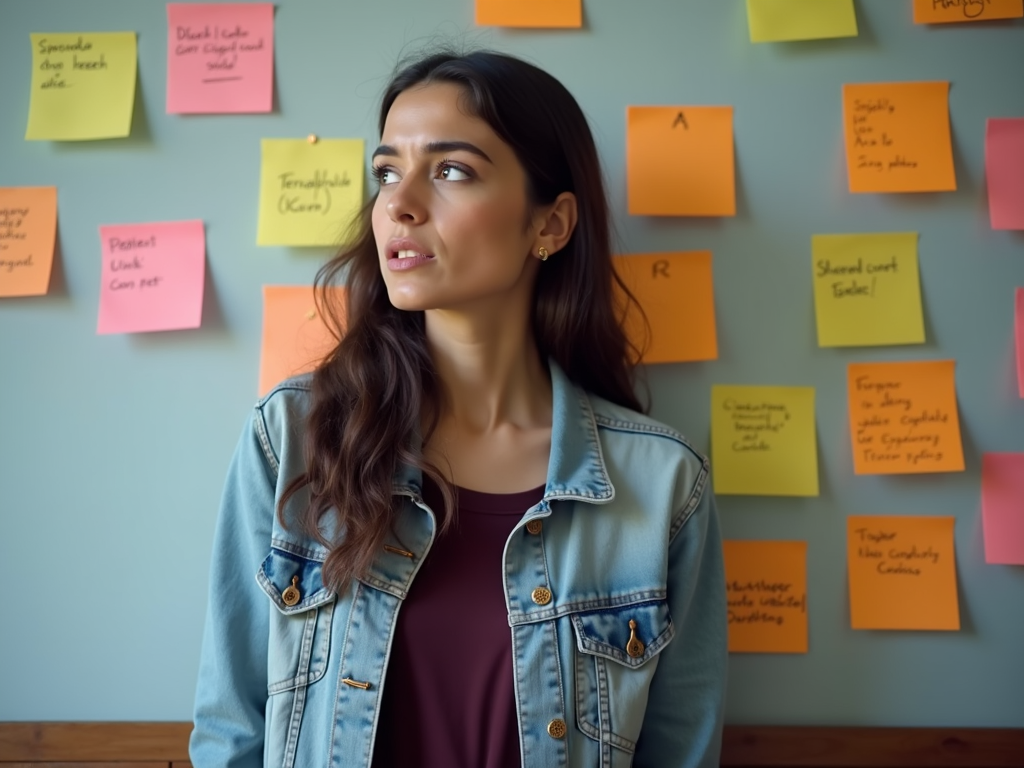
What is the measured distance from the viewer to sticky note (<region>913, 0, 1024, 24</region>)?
1.19 m

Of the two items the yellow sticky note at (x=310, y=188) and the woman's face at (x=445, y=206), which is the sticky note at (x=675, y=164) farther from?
the yellow sticky note at (x=310, y=188)

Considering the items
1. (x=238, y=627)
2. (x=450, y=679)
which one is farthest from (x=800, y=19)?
(x=238, y=627)

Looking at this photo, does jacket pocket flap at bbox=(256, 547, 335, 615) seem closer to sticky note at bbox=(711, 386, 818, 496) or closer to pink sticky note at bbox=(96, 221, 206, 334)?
pink sticky note at bbox=(96, 221, 206, 334)

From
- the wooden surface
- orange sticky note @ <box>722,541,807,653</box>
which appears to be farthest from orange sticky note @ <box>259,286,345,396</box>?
orange sticky note @ <box>722,541,807,653</box>

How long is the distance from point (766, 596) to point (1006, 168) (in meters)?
0.72

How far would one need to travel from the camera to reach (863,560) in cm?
118

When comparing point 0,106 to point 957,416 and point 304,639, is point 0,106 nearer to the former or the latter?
point 304,639

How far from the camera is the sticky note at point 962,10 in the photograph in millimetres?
1187

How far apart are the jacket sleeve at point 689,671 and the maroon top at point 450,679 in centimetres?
22

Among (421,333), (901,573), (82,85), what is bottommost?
(901,573)

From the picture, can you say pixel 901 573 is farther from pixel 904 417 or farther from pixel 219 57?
pixel 219 57

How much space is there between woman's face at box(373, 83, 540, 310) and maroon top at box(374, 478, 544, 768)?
13.5 inches

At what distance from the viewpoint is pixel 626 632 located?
0.99 metres

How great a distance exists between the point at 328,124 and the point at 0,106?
18.6 inches
